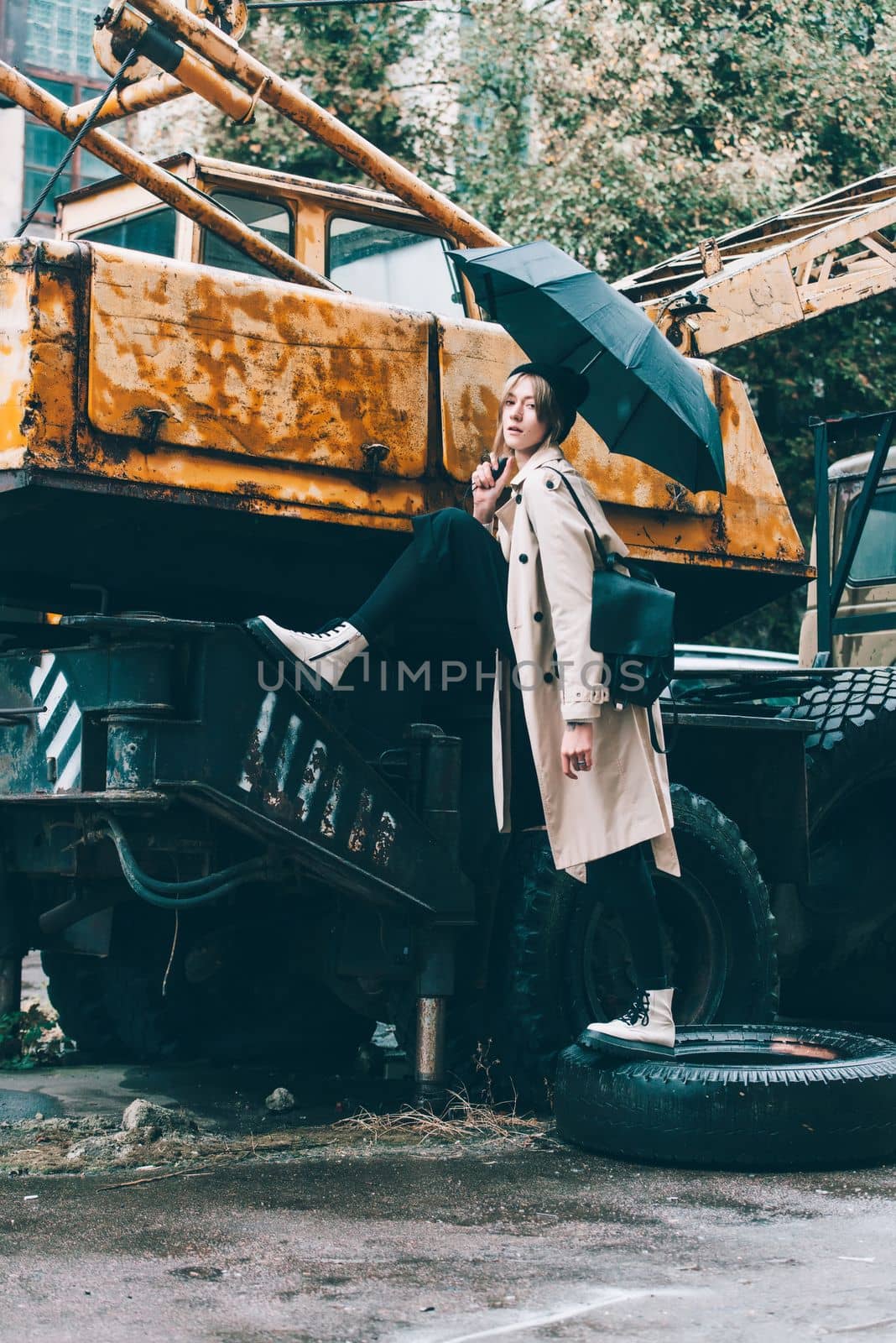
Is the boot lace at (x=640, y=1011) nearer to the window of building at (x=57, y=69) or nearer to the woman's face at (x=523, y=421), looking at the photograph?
the woman's face at (x=523, y=421)

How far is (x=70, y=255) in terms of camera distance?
4332mm

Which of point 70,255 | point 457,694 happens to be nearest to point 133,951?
point 457,694

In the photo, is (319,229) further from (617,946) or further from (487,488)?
(617,946)

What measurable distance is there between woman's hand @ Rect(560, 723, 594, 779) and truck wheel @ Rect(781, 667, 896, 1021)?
172 cm

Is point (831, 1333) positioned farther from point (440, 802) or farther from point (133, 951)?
point (133, 951)

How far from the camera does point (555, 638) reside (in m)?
4.42

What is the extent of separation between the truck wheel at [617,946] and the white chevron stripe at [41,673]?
1.48m

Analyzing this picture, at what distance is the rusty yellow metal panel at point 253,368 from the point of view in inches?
173

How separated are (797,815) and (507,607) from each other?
174 cm

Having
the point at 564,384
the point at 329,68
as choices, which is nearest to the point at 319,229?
the point at 564,384

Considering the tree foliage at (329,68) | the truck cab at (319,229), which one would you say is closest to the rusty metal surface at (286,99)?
the truck cab at (319,229)

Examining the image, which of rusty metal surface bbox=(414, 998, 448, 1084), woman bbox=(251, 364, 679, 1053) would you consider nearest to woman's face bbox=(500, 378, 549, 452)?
woman bbox=(251, 364, 679, 1053)

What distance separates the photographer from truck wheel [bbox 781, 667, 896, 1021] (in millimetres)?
6172

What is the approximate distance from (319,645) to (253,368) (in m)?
0.79
